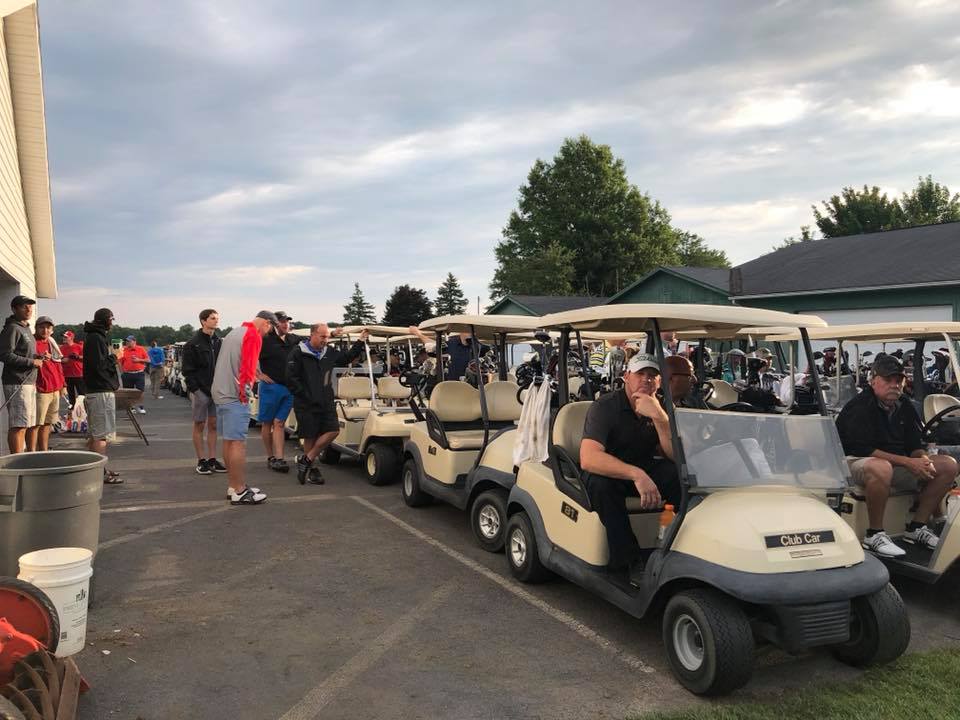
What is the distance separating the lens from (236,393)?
6.67m

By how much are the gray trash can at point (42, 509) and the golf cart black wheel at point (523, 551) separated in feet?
8.52

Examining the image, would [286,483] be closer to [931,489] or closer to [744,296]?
[931,489]

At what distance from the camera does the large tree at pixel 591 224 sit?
48.0 m

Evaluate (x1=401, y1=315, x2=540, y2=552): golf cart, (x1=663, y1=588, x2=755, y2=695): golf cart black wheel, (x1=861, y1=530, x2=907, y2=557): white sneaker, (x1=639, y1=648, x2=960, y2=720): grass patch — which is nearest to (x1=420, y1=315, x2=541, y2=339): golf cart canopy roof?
(x1=401, y1=315, x2=540, y2=552): golf cart

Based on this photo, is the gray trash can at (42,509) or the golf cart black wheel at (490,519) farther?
the golf cart black wheel at (490,519)

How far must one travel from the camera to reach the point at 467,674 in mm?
3430

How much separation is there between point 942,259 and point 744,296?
17.4ft

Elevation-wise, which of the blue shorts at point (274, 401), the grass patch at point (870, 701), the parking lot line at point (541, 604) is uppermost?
the blue shorts at point (274, 401)

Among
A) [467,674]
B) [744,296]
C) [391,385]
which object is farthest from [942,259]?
[467,674]

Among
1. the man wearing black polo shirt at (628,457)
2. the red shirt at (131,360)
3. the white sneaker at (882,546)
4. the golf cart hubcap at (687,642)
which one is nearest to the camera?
the golf cart hubcap at (687,642)

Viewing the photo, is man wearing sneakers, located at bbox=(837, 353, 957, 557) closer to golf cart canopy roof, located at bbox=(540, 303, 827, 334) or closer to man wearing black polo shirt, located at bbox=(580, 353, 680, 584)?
golf cart canopy roof, located at bbox=(540, 303, 827, 334)

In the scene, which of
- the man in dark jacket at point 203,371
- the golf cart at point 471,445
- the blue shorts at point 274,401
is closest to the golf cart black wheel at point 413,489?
the golf cart at point 471,445

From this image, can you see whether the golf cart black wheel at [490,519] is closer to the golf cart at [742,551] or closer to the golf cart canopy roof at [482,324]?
the golf cart at [742,551]

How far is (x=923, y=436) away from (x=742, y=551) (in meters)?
3.12
